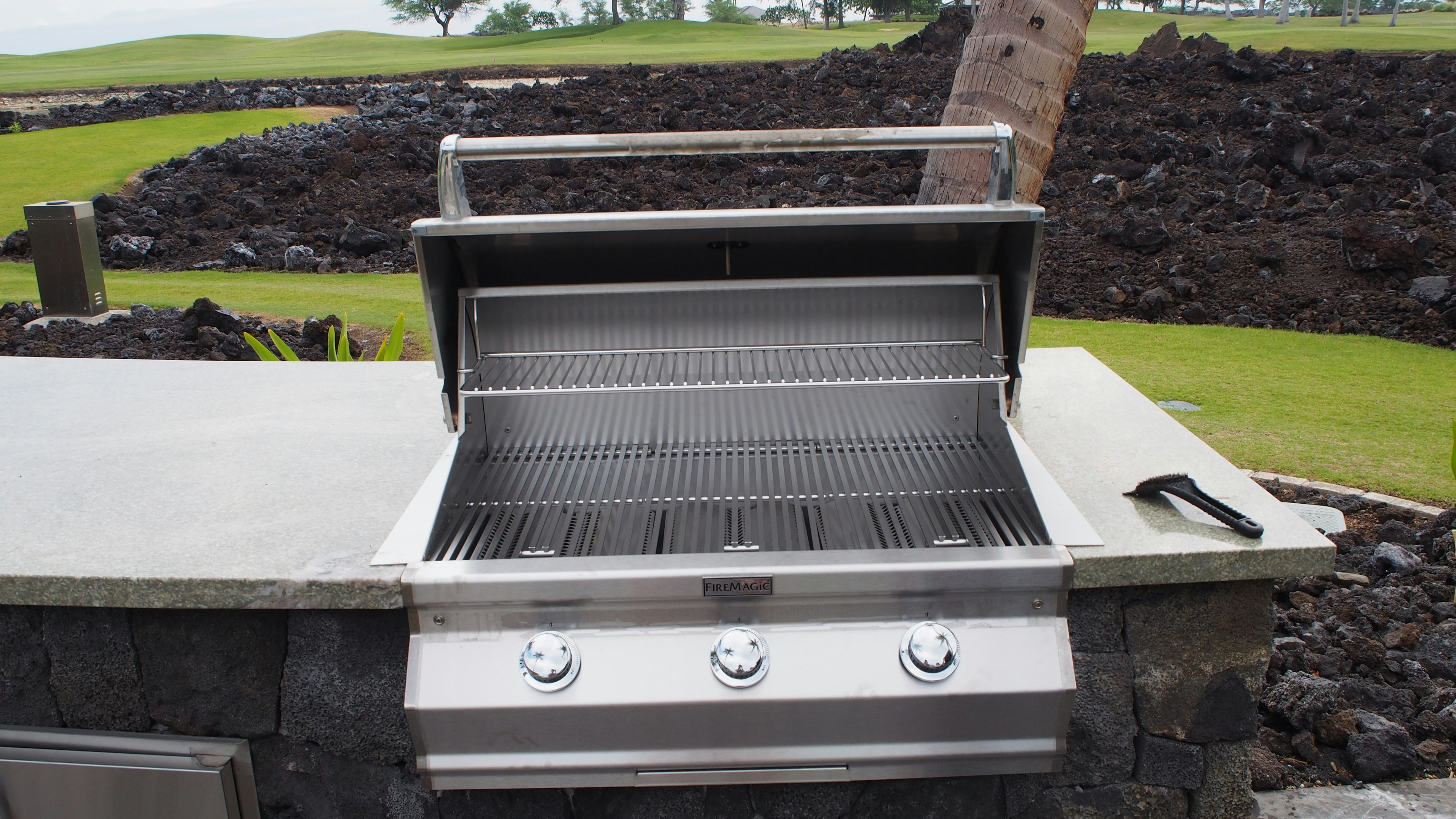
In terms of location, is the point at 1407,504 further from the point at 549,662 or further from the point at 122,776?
the point at 122,776

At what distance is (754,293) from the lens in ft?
6.38

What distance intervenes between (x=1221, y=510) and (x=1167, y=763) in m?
0.46

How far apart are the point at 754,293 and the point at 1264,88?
1192cm

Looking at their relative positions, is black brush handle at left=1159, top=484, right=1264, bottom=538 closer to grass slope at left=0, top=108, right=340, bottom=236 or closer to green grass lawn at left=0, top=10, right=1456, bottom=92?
grass slope at left=0, top=108, right=340, bottom=236

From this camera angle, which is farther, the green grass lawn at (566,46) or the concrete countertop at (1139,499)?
the green grass lawn at (566,46)

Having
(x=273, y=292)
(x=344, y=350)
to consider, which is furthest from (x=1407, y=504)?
(x=273, y=292)

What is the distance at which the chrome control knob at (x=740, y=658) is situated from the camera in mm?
1387

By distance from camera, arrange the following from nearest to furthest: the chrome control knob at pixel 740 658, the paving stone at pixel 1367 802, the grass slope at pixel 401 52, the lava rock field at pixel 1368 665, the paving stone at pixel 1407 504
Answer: the chrome control knob at pixel 740 658
the paving stone at pixel 1367 802
the lava rock field at pixel 1368 665
the paving stone at pixel 1407 504
the grass slope at pixel 401 52

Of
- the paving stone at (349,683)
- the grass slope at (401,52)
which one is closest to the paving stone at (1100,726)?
the paving stone at (349,683)

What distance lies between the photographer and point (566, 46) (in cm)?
2588

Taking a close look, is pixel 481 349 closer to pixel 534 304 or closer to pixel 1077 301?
pixel 534 304

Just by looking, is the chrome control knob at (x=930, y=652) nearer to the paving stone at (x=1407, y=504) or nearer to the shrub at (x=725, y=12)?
the paving stone at (x=1407, y=504)

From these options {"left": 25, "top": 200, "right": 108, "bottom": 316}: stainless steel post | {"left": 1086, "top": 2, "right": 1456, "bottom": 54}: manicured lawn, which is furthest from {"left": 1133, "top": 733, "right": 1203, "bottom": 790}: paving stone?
{"left": 1086, "top": 2, "right": 1456, "bottom": 54}: manicured lawn

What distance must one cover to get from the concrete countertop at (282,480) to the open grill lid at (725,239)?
32 centimetres
